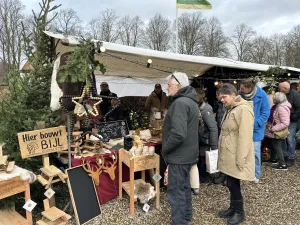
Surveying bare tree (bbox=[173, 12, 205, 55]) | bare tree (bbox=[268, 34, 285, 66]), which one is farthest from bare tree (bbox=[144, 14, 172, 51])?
A: bare tree (bbox=[268, 34, 285, 66])

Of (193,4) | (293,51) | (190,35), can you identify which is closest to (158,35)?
(190,35)

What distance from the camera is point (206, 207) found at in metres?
3.27

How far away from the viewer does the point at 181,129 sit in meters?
2.32

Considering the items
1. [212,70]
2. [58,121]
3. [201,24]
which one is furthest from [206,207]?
[201,24]

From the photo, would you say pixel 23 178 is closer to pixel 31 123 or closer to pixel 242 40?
pixel 31 123

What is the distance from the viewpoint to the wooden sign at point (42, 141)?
2455 millimetres

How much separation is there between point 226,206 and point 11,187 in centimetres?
248

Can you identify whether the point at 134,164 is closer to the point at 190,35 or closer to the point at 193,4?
the point at 193,4

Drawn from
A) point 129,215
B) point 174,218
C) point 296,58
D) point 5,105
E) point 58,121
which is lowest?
point 129,215

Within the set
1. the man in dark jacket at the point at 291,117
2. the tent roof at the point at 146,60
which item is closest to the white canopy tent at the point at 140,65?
the tent roof at the point at 146,60

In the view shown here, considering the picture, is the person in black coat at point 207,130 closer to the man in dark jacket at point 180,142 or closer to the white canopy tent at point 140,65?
the white canopy tent at point 140,65

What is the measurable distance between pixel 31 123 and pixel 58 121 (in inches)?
12.6

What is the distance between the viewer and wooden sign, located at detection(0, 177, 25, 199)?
229cm

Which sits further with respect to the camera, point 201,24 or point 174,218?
point 201,24
